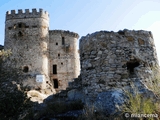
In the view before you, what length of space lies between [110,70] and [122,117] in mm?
1839

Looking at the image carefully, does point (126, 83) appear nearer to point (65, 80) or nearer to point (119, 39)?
point (119, 39)

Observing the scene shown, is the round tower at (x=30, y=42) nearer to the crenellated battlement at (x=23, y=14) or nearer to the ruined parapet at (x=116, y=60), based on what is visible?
the crenellated battlement at (x=23, y=14)

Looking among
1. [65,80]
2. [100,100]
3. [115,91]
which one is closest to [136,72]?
[115,91]

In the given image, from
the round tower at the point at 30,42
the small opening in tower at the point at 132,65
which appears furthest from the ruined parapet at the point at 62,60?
the small opening in tower at the point at 132,65

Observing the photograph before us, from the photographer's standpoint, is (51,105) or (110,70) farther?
(51,105)

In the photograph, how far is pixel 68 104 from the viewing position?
24.4 feet

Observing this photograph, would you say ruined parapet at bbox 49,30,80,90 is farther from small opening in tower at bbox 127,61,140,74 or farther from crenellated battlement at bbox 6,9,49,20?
small opening in tower at bbox 127,61,140,74

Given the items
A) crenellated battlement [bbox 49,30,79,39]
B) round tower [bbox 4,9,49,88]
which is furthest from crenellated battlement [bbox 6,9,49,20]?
crenellated battlement [bbox 49,30,79,39]

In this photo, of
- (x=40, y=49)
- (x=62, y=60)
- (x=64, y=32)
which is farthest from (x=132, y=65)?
(x=64, y=32)

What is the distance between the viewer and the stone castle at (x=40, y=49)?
2311cm

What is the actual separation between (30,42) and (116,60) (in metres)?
18.3

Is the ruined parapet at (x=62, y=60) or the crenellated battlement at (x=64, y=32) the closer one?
the ruined parapet at (x=62, y=60)

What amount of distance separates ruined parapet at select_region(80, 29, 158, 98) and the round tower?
52.5 ft

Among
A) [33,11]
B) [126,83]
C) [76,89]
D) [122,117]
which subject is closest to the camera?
[122,117]
